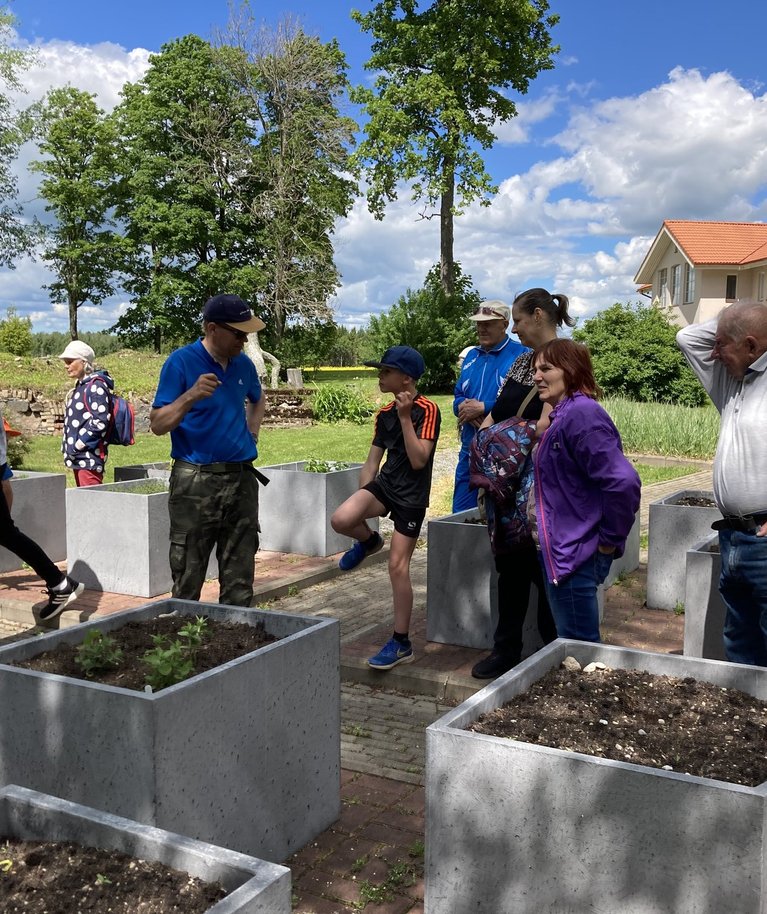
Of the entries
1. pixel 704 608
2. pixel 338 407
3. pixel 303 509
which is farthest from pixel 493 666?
pixel 338 407

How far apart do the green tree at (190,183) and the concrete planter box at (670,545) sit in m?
32.7

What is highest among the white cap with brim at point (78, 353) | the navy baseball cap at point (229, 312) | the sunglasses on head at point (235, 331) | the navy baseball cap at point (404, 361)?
the navy baseball cap at point (229, 312)

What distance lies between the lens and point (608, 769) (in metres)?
2.47

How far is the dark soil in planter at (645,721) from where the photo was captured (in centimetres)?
271

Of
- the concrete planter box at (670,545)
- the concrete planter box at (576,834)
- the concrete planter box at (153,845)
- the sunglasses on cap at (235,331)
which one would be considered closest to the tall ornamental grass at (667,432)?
the concrete planter box at (670,545)

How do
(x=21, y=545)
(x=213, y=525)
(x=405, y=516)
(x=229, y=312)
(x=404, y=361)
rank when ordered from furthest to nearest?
(x=21, y=545) < (x=405, y=516) < (x=404, y=361) < (x=213, y=525) < (x=229, y=312)

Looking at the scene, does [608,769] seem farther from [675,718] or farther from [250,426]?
[250,426]

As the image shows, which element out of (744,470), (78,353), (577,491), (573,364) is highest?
(78,353)

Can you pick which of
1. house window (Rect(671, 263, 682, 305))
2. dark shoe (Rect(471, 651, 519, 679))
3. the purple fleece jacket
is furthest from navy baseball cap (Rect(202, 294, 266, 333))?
house window (Rect(671, 263, 682, 305))

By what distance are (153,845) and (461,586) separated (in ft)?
13.0

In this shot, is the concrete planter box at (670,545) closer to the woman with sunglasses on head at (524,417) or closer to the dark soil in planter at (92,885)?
the woman with sunglasses on head at (524,417)

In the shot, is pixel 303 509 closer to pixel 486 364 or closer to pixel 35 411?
pixel 486 364

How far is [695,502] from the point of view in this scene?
7500mm

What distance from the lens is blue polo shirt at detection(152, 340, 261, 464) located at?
4859 millimetres
